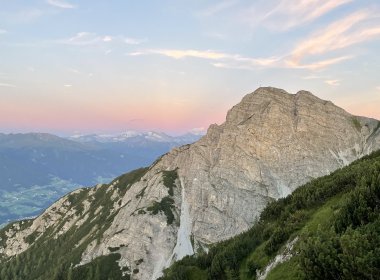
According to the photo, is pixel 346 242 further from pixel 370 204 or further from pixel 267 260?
pixel 267 260

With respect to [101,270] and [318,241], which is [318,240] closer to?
[318,241]

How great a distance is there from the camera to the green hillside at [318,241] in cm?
2453

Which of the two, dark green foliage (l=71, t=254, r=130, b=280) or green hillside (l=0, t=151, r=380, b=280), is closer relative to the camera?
green hillside (l=0, t=151, r=380, b=280)

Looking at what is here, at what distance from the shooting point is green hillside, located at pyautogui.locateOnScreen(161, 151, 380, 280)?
80.5 feet

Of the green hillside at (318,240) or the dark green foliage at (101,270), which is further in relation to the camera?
the dark green foliage at (101,270)

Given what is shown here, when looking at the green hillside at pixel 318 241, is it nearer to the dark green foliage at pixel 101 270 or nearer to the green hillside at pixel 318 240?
the green hillside at pixel 318 240

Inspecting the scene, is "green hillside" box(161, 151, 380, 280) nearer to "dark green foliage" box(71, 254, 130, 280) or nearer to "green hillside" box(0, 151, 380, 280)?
"green hillside" box(0, 151, 380, 280)

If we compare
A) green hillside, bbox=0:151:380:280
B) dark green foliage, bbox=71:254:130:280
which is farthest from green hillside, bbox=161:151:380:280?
dark green foliage, bbox=71:254:130:280

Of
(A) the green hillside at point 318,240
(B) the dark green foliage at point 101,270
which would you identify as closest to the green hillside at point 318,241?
(A) the green hillside at point 318,240

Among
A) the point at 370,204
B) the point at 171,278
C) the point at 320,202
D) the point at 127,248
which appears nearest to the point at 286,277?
the point at 370,204

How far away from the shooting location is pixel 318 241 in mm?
26797

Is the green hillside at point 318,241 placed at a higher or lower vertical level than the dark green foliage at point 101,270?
higher

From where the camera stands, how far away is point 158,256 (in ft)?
616

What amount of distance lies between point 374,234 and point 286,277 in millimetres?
15442
